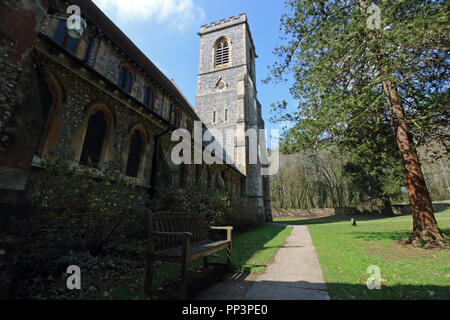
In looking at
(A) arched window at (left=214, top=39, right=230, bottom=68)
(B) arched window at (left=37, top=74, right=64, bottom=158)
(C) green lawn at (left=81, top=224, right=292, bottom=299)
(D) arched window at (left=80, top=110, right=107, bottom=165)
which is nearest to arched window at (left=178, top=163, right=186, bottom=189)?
(D) arched window at (left=80, top=110, right=107, bottom=165)

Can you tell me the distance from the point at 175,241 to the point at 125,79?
9.80m

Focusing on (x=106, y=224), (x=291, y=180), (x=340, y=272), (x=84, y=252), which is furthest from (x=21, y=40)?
(x=291, y=180)

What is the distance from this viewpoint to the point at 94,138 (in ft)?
21.0

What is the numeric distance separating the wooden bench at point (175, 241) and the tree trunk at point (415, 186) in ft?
20.6

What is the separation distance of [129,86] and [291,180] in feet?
94.0

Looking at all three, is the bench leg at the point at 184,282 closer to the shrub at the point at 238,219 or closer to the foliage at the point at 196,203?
the foliage at the point at 196,203

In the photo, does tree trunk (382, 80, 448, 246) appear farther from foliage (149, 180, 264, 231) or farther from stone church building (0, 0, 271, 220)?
stone church building (0, 0, 271, 220)

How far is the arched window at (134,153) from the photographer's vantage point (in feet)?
25.1

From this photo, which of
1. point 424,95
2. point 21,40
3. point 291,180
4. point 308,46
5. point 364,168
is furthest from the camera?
point 291,180

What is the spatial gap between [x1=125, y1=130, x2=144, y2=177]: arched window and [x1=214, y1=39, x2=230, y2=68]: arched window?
23881 mm

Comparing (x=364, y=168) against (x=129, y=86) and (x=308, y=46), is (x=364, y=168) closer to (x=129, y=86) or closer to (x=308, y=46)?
(x=308, y=46)

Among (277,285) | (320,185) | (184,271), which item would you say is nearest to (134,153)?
(184,271)

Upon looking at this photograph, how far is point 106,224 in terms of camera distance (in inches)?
191

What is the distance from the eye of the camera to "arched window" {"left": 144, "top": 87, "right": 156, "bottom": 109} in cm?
1205
